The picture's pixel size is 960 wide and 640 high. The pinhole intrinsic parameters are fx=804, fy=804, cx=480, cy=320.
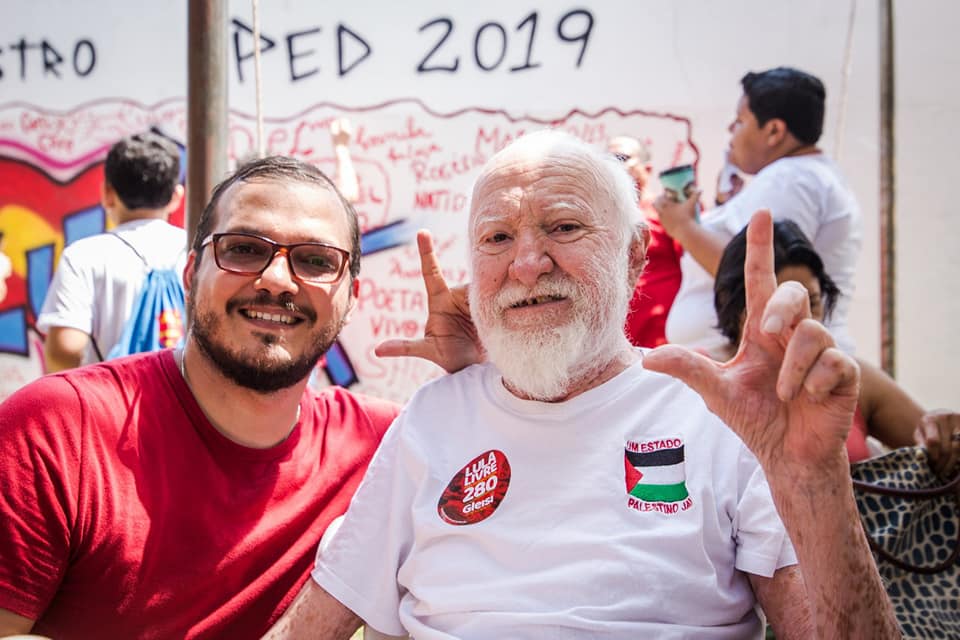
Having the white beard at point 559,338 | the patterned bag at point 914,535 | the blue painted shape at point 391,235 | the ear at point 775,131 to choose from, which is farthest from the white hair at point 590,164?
the blue painted shape at point 391,235

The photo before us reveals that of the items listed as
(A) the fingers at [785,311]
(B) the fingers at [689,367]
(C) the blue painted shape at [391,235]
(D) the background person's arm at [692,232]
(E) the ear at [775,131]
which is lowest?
(B) the fingers at [689,367]

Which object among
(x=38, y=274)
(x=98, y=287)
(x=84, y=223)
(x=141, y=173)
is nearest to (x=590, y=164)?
(x=98, y=287)

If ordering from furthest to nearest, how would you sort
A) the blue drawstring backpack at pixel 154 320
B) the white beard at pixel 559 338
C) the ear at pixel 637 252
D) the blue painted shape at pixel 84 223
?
the blue painted shape at pixel 84 223 → the blue drawstring backpack at pixel 154 320 → the ear at pixel 637 252 → the white beard at pixel 559 338

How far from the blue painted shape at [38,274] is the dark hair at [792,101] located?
503cm

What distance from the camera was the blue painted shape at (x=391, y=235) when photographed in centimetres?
538

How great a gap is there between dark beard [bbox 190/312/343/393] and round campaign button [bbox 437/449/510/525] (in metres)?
0.50

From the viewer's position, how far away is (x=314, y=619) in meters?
1.76

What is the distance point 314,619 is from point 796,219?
244 cm

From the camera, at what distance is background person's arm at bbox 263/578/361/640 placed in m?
1.76

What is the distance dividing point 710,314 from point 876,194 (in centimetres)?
210

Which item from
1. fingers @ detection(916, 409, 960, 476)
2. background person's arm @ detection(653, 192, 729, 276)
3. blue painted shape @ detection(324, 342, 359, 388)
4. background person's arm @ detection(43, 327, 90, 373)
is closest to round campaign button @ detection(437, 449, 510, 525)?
fingers @ detection(916, 409, 960, 476)

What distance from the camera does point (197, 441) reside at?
1.88m

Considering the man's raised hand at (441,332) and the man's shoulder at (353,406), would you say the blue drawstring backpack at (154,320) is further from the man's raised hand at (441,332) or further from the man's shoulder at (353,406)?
the man's raised hand at (441,332)

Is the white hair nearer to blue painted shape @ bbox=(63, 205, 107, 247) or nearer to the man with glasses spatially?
the man with glasses
